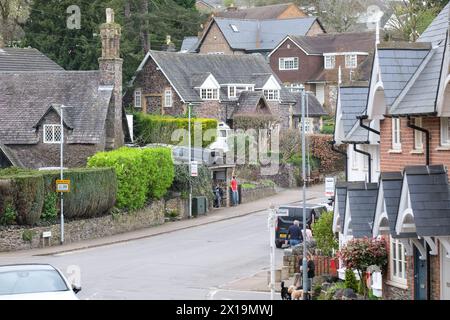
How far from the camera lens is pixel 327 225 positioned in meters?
33.7

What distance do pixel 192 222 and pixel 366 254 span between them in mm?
27071

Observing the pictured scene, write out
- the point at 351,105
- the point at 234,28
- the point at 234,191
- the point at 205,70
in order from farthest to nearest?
the point at 234,28 → the point at 205,70 → the point at 234,191 → the point at 351,105

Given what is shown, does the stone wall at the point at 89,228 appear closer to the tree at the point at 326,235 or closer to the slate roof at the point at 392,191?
the tree at the point at 326,235

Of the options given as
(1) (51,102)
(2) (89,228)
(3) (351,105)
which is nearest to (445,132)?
(3) (351,105)

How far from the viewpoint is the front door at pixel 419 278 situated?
76.2 feet

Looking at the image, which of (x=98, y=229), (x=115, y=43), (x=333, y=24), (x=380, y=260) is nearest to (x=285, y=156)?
(x=115, y=43)

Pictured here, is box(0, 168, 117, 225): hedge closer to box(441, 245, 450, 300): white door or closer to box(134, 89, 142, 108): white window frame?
box(441, 245, 450, 300): white door

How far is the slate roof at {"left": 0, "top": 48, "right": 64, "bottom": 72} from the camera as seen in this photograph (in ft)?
218

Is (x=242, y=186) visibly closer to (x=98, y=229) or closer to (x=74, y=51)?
(x=98, y=229)

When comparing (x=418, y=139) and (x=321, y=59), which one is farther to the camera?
(x=321, y=59)

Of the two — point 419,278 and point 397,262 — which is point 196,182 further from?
point 419,278

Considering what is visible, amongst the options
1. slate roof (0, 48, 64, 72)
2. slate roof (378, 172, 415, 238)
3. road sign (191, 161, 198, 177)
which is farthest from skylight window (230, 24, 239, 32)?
slate roof (378, 172, 415, 238)

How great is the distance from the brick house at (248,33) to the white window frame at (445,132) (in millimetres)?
76714

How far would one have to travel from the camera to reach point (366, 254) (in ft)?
83.1
